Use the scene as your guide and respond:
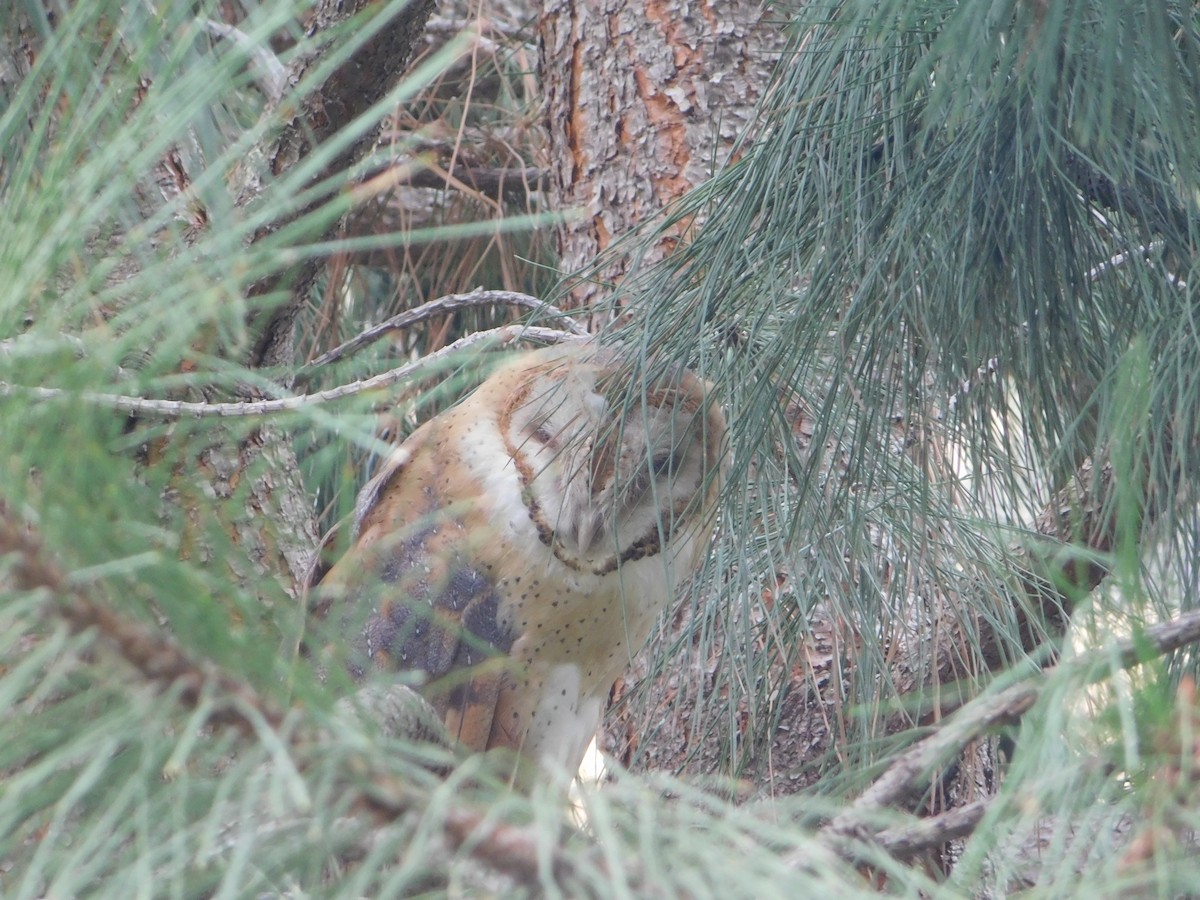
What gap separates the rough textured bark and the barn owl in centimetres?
42

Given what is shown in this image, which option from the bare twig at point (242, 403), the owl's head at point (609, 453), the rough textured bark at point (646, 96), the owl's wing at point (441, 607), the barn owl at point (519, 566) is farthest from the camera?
the rough textured bark at point (646, 96)

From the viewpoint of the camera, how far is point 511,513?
1678 mm

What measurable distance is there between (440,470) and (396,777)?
1240 mm

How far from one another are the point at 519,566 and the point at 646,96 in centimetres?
83

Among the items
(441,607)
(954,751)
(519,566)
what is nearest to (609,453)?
(519,566)

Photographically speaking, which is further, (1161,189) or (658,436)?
(658,436)

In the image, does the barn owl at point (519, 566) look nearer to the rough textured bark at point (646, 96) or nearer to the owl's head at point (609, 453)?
the owl's head at point (609, 453)

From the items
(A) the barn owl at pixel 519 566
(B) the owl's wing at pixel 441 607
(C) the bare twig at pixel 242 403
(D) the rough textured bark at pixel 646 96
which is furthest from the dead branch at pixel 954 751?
(D) the rough textured bark at pixel 646 96

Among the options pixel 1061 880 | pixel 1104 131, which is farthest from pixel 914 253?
pixel 1061 880

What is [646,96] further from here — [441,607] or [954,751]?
[954,751]

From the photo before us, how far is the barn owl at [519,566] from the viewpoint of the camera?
1.58m

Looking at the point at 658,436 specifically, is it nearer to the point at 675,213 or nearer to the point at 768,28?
the point at 675,213

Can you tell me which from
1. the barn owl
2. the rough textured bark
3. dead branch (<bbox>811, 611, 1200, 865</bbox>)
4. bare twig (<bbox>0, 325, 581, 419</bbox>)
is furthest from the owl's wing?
dead branch (<bbox>811, 611, 1200, 865</bbox>)

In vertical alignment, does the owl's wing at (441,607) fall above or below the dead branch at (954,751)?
below
